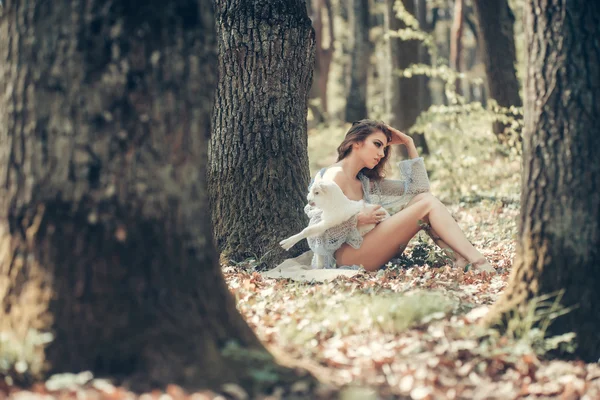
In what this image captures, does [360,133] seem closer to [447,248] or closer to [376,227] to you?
[376,227]

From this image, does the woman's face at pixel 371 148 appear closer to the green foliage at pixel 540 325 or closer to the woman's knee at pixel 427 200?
the woman's knee at pixel 427 200

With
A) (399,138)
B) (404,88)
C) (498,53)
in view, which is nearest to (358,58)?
(404,88)

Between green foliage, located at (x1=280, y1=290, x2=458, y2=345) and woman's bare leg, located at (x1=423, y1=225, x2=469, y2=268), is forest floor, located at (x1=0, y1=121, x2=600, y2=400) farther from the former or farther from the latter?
woman's bare leg, located at (x1=423, y1=225, x2=469, y2=268)

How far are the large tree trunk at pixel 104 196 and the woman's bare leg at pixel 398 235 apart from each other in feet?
10.9

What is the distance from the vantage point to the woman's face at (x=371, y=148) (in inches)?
255

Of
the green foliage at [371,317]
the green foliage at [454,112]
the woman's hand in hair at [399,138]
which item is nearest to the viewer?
the green foliage at [371,317]

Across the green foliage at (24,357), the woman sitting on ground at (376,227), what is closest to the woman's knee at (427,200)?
the woman sitting on ground at (376,227)

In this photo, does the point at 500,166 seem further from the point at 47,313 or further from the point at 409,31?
the point at 47,313

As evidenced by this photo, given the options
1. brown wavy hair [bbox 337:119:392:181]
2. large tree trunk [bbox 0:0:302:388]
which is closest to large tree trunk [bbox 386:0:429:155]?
brown wavy hair [bbox 337:119:392:181]

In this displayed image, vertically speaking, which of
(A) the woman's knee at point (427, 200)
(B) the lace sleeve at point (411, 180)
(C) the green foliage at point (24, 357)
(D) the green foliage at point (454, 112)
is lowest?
(C) the green foliage at point (24, 357)

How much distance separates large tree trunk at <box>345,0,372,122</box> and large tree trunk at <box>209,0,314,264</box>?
1527 cm

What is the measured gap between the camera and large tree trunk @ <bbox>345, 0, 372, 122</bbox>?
68.8 ft

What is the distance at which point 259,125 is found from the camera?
617cm

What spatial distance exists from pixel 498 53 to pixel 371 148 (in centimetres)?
582
